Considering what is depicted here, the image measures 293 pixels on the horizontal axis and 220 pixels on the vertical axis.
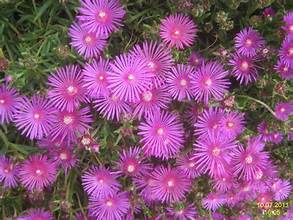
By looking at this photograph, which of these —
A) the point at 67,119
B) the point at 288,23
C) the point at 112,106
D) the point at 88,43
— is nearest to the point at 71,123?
the point at 67,119

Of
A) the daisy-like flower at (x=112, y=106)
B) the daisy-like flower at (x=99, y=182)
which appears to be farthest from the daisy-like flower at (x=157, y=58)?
the daisy-like flower at (x=99, y=182)

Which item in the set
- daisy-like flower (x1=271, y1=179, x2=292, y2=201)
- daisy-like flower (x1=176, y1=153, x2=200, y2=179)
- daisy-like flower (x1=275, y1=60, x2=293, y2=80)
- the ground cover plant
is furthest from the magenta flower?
daisy-like flower (x1=271, y1=179, x2=292, y2=201)

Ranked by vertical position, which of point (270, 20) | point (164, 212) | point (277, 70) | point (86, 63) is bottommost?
point (164, 212)

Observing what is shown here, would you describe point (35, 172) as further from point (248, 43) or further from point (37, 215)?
point (248, 43)

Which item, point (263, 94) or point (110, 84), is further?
point (263, 94)

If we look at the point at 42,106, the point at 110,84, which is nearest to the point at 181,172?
the point at 110,84

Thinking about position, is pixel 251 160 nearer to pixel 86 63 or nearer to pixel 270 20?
pixel 270 20

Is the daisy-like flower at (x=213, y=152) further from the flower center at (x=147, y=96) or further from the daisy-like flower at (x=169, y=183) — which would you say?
the flower center at (x=147, y=96)
